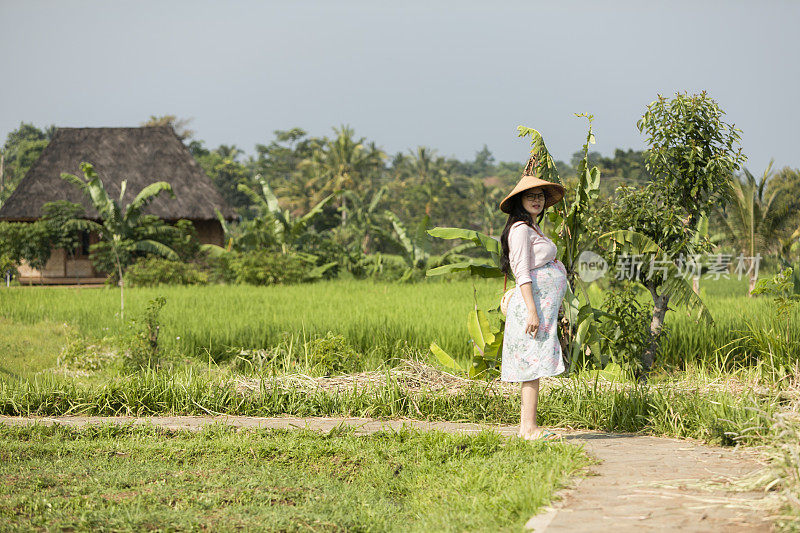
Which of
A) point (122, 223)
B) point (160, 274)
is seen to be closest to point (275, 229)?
point (160, 274)

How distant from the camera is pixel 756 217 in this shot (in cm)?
1675

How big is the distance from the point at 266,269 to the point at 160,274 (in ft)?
8.22

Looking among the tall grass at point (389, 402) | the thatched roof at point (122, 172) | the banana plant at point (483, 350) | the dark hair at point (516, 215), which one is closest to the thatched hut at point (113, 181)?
the thatched roof at point (122, 172)

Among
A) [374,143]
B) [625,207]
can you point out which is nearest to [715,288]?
[625,207]

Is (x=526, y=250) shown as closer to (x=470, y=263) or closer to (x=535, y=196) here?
(x=535, y=196)

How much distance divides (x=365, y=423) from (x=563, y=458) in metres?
1.57

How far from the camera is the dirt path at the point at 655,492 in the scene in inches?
107

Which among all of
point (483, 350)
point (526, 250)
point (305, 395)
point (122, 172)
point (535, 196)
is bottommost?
point (305, 395)

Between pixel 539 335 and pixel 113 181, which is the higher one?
pixel 113 181

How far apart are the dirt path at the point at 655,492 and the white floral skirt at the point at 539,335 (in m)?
0.44

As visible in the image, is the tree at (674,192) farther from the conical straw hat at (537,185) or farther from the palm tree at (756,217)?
the palm tree at (756,217)

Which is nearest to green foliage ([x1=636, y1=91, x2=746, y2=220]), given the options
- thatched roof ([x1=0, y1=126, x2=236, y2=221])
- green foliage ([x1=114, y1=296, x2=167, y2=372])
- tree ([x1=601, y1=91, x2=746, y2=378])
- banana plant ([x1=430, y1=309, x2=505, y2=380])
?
tree ([x1=601, y1=91, x2=746, y2=378])

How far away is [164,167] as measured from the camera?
76.8 ft

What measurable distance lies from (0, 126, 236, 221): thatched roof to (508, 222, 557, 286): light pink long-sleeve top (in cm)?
1854
